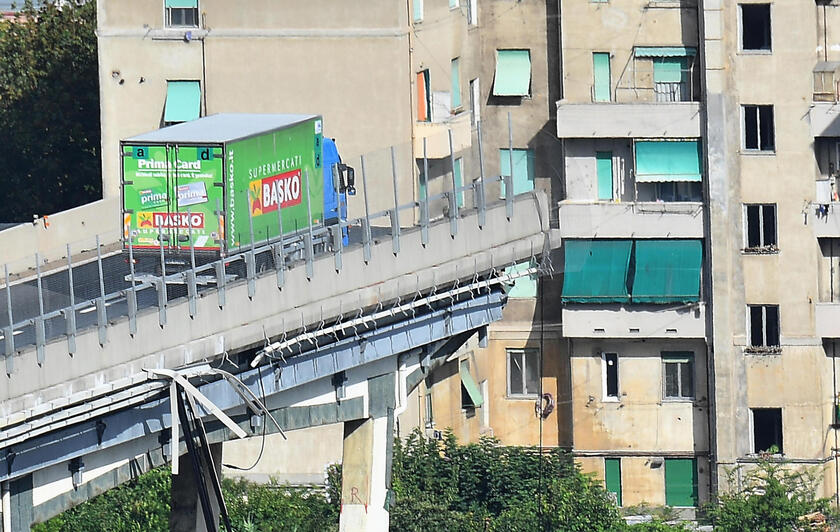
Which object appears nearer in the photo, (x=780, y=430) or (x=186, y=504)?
(x=186, y=504)

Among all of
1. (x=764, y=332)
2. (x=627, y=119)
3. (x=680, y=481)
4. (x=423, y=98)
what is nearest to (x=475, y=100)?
(x=627, y=119)

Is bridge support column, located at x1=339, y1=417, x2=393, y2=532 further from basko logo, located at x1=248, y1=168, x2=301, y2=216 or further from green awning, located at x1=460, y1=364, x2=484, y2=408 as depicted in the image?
green awning, located at x1=460, y1=364, x2=484, y2=408

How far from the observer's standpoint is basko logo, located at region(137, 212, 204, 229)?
48844 millimetres

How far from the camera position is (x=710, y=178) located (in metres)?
76.6

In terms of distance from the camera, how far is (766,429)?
255 feet

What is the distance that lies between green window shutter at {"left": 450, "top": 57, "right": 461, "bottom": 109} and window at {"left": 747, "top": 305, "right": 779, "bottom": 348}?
10.0 metres

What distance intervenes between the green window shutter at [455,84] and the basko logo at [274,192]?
24.4m

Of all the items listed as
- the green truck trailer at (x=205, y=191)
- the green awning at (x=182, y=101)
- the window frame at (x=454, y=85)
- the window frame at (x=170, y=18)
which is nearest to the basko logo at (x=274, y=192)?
the green truck trailer at (x=205, y=191)

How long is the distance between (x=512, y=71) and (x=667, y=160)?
536cm

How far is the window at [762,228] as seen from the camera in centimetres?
7681

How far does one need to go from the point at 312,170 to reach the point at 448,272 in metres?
3.39

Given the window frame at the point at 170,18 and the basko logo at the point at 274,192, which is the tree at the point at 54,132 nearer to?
the window frame at the point at 170,18

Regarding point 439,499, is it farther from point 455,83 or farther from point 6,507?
point 6,507

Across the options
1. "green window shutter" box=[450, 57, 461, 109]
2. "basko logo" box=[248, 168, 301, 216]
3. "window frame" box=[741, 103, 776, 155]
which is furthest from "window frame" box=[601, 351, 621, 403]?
"basko logo" box=[248, 168, 301, 216]
